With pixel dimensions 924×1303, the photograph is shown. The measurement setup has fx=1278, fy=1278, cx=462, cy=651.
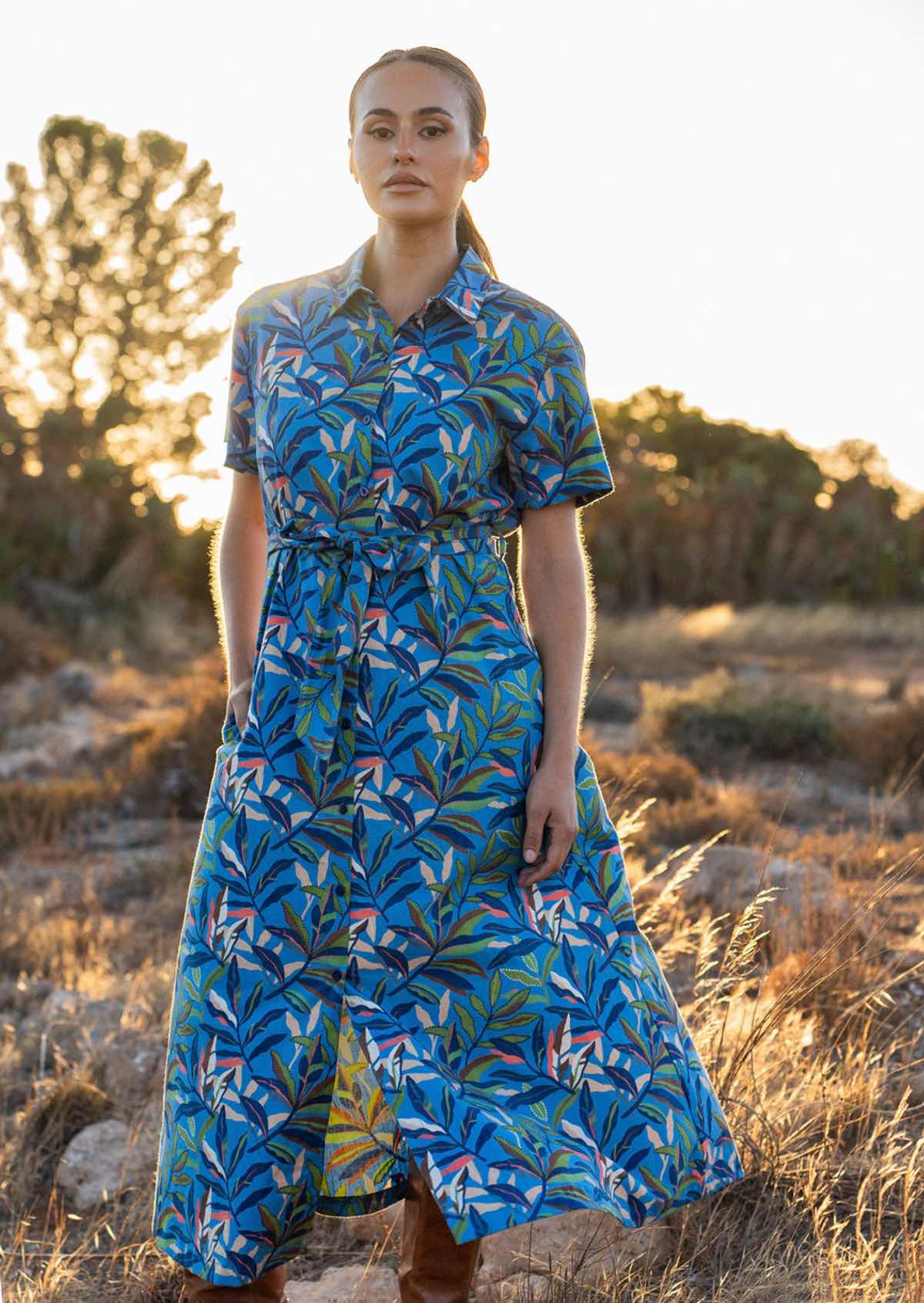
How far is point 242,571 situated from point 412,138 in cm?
68

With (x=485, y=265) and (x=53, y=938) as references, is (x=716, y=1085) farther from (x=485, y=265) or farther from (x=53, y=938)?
(x=53, y=938)

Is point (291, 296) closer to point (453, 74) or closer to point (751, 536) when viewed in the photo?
point (453, 74)

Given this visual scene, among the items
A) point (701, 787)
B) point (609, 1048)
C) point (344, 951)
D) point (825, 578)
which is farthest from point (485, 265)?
point (825, 578)

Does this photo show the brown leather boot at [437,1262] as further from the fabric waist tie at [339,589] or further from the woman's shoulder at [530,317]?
the woman's shoulder at [530,317]

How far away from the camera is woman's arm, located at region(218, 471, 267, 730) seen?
1936mm

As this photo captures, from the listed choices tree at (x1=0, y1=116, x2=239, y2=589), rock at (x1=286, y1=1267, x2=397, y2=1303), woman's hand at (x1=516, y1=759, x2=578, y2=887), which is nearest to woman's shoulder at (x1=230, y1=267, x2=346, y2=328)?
woman's hand at (x1=516, y1=759, x2=578, y2=887)

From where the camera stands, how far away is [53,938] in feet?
15.5

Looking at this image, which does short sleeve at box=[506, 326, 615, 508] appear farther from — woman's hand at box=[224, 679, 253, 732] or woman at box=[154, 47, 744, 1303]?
woman's hand at box=[224, 679, 253, 732]

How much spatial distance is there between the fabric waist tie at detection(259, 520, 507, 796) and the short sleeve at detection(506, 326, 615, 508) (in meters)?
0.15

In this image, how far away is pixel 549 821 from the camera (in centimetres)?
180

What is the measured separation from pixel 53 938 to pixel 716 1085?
2936 mm

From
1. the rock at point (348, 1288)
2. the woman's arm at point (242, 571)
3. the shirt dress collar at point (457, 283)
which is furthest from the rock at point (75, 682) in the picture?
the shirt dress collar at point (457, 283)

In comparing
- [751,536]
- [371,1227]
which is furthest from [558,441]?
[751,536]

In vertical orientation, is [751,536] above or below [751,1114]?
above
